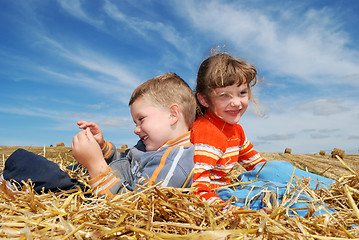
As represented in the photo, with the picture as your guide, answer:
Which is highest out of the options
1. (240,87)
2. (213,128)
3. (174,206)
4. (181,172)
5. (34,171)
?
(240,87)

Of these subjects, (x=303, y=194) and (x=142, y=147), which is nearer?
(x=303, y=194)

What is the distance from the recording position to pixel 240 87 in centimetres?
283

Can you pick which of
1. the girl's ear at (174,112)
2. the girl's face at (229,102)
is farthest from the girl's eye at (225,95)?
the girl's ear at (174,112)

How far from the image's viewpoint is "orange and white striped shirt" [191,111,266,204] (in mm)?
2465

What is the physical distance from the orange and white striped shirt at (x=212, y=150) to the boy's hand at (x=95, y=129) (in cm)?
114

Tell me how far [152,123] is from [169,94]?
365mm

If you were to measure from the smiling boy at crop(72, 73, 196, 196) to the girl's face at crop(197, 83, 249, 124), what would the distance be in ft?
0.81

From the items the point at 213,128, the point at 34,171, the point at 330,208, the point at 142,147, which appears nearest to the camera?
the point at 330,208

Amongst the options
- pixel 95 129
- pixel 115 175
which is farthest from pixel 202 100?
pixel 95 129

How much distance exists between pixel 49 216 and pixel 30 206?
256 mm

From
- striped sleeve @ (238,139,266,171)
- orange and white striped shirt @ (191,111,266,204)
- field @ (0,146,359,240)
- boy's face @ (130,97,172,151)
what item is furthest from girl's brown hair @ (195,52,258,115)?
field @ (0,146,359,240)

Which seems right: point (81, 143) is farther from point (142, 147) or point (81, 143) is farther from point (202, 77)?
point (202, 77)

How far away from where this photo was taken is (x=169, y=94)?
2891 mm

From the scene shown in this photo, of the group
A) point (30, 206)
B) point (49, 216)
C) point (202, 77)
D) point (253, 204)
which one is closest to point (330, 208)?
point (253, 204)
